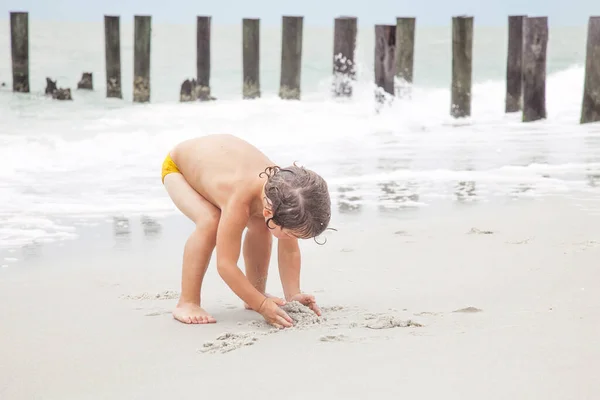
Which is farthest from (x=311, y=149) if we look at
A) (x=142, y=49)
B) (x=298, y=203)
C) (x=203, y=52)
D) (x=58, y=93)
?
(x=58, y=93)

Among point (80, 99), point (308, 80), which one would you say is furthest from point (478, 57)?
point (80, 99)

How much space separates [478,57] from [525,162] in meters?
28.7

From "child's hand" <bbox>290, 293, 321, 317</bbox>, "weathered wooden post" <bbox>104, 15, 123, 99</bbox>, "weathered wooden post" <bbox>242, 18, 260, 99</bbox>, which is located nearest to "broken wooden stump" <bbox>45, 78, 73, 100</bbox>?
"weathered wooden post" <bbox>104, 15, 123, 99</bbox>

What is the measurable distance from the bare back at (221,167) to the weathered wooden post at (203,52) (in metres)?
11.0

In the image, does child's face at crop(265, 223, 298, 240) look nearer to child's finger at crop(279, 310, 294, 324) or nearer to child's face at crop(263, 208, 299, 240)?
child's face at crop(263, 208, 299, 240)

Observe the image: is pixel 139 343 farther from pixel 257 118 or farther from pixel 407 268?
pixel 257 118

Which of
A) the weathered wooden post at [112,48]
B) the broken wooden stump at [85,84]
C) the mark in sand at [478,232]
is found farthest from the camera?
the broken wooden stump at [85,84]

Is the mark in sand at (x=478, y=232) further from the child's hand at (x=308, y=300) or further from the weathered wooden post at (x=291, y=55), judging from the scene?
the weathered wooden post at (x=291, y=55)

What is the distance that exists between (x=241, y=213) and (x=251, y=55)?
11.7m

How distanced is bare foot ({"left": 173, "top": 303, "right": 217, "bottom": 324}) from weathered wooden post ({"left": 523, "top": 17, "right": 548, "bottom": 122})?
10040mm

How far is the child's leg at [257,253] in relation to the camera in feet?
12.2

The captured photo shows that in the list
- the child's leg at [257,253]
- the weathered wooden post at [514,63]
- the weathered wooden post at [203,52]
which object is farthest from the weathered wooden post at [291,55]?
the child's leg at [257,253]

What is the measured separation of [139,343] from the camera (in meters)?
3.18

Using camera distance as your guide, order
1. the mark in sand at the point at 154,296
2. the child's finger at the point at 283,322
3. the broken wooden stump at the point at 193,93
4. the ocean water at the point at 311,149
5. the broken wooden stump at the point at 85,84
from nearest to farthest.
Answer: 1. the child's finger at the point at 283,322
2. the mark in sand at the point at 154,296
3. the ocean water at the point at 311,149
4. the broken wooden stump at the point at 193,93
5. the broken wooden stump at the point at 85,84
